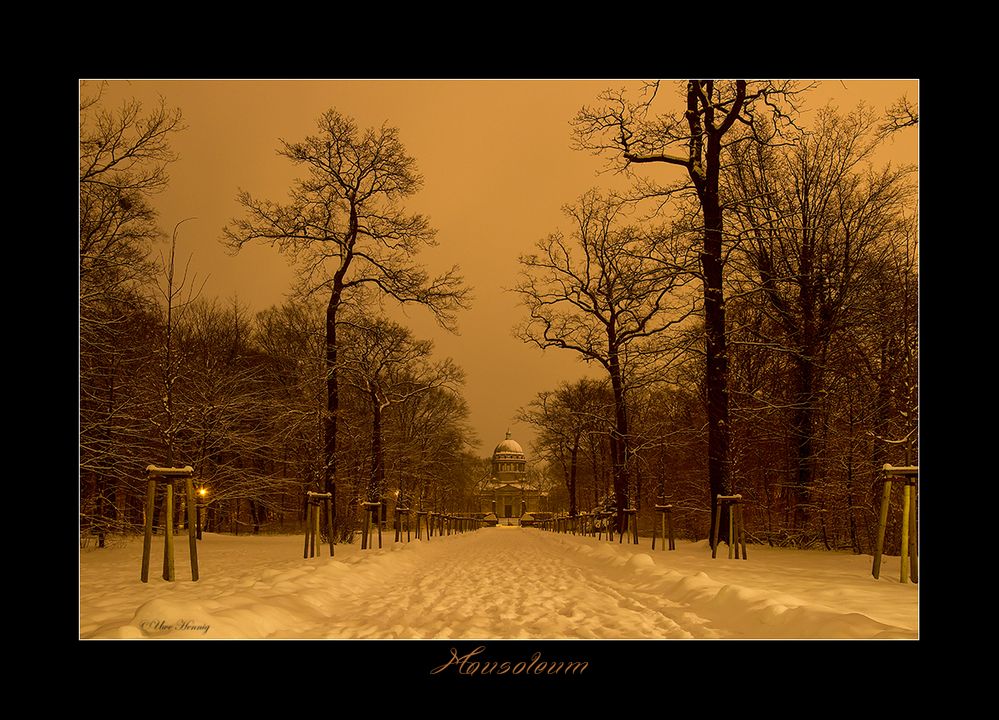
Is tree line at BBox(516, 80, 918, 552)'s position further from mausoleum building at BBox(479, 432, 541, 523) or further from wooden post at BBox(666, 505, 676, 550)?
mausoleum building at BBox(479, 432, 541, 523)

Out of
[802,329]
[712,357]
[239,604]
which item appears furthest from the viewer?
[802,329]

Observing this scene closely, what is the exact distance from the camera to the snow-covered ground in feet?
17.3

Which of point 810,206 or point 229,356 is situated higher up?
point 810,206

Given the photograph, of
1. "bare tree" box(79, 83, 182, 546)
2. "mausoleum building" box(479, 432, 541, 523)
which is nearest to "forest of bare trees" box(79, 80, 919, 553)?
"bare tree" box(79, 83, 182, 546)

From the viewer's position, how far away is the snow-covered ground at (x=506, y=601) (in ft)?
17.3

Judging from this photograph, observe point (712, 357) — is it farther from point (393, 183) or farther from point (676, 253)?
point (393, 183)

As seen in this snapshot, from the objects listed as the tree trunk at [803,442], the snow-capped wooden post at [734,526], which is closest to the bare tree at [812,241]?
the tree trunk at [803,442]

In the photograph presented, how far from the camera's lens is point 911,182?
1164 centimetres

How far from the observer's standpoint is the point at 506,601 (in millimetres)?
7320
